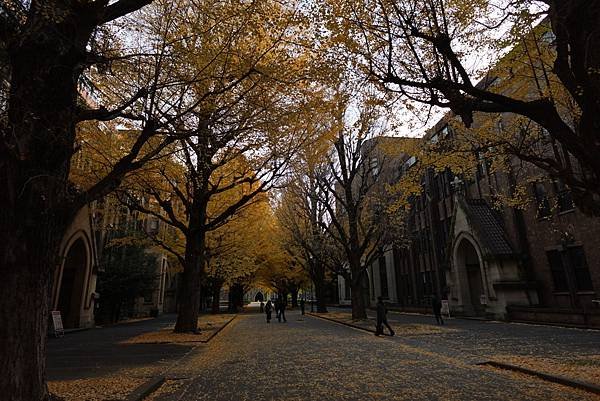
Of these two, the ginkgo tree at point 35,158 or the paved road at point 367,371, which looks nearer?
the ginkgo tree at point 35,158

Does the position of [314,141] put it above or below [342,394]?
above

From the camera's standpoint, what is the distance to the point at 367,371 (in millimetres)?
8391

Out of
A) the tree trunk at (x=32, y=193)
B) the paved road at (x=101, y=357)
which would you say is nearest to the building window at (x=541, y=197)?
the paved road at (x=101, y=357)

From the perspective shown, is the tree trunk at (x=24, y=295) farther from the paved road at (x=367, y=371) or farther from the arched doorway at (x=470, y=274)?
the arched doorway at (x=470, y=274)

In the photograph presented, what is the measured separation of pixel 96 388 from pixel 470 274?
23.5 metres

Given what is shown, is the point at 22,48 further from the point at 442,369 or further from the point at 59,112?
the point at 442,369

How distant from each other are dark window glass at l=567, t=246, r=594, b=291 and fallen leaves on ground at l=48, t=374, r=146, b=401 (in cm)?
1966

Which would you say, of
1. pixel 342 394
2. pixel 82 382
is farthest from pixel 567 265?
pixel 82 382

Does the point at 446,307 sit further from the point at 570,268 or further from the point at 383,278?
the point at 383,278

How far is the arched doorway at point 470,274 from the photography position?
24.3 m

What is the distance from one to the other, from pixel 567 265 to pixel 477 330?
6671 mm

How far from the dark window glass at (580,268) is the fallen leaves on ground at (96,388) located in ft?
64.5

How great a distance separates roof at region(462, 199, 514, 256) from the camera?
70.0 feet

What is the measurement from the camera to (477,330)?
52.3ft
